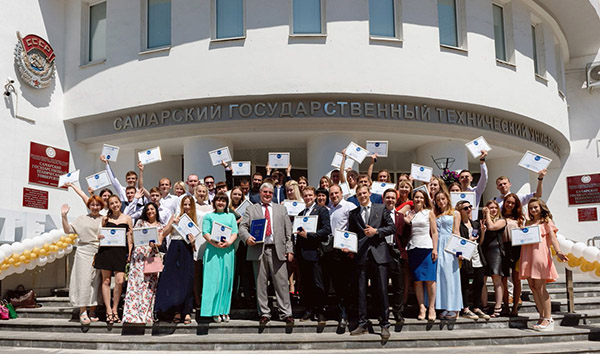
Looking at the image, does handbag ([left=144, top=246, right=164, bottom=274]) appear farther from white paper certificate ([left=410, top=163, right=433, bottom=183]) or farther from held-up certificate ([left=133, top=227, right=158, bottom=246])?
white paper certificate ([left=410, top=163, right=433, bottom=183])

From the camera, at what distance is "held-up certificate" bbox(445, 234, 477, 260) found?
826 cm

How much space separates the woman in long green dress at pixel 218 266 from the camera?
837 centimetres

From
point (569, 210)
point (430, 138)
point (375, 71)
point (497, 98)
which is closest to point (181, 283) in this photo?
point (375, 71)

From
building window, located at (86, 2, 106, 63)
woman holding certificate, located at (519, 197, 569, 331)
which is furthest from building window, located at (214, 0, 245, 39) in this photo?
woman holding certificate, located at (519, 197, 569, 331)

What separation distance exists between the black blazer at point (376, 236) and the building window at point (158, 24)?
836 cm

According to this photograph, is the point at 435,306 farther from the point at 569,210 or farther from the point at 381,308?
the point at 569,210

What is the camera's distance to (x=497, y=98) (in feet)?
47.9

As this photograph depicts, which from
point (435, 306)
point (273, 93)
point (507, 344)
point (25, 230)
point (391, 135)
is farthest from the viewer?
point (391, 135)

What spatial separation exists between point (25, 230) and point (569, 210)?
16.2 meters

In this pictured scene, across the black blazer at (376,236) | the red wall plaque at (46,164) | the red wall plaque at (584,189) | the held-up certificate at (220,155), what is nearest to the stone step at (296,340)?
the black blazer at (376,236)

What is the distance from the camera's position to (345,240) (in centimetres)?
799

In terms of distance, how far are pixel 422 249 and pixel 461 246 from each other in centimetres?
56

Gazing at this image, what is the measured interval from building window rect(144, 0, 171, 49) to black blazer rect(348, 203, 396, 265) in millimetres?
8360

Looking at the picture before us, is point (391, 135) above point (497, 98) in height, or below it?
below
